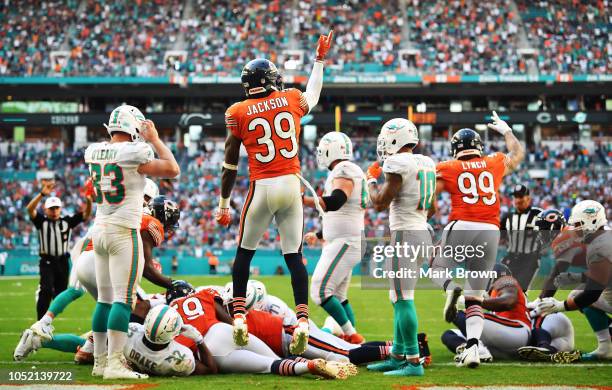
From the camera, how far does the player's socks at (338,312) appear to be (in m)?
7.72

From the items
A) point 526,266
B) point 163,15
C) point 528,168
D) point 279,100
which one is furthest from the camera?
point 163,15

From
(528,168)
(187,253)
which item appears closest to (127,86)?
(187,253)

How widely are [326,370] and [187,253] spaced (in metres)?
22.8

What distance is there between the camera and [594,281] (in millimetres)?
7000

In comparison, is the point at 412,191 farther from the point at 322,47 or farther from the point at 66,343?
the point at 66,343

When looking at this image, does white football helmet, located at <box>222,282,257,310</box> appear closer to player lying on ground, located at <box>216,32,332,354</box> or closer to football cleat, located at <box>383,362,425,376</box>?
player lying on ground, located at <box>216,32,332,354</box>

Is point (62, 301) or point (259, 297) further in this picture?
point (62, 301)

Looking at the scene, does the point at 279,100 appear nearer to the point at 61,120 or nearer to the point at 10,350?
the point at 10,350

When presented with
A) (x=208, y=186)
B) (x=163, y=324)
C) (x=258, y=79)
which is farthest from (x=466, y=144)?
(x=208, y=186)

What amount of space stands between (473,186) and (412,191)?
3.29ft

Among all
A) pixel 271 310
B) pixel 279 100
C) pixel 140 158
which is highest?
pixel 279 100

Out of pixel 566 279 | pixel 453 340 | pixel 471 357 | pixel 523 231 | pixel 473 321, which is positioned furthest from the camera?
pixel 523 231

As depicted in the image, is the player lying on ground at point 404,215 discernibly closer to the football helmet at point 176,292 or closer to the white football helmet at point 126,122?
the football helmet at point 176,292

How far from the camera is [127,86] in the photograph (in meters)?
38.8
